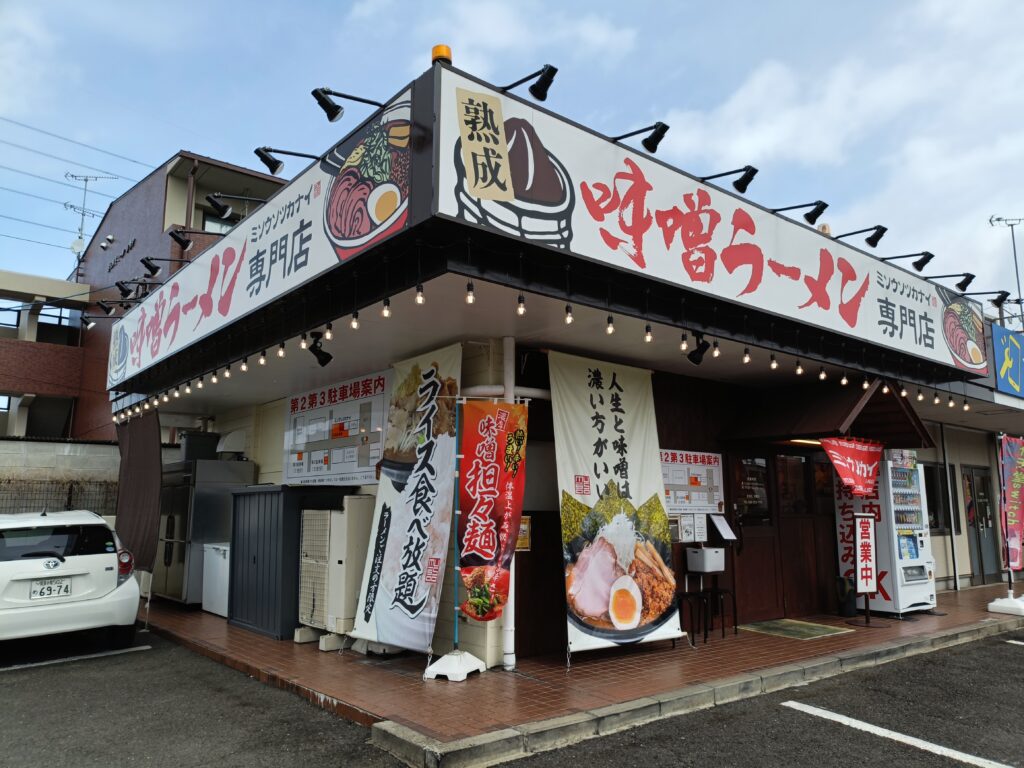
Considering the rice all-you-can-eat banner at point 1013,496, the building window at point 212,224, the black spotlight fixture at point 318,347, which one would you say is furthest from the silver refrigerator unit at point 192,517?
the rice all-you-can-eat banner at point 1013,496

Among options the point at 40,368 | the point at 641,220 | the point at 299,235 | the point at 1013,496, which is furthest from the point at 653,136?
the point at 40,368

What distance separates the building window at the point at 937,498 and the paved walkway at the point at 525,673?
4.53 metres

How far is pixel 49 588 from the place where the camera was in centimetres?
707

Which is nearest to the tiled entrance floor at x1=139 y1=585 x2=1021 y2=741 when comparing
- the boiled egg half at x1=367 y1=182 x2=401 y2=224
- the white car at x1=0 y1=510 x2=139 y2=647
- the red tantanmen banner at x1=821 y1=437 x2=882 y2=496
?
the white car at x1=0 y1=510 x2=139 y2=647

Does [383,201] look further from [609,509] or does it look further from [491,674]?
[491,674]

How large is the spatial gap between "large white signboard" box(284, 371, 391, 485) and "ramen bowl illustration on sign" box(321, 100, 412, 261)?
2959 millimetres

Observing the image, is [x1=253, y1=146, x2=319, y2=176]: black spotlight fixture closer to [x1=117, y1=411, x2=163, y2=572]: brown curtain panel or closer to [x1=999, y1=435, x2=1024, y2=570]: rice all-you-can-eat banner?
[x1=117, y1=411, x2=163, y2=572]: brown curtain panel

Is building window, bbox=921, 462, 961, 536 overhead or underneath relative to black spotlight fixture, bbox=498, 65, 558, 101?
underneath

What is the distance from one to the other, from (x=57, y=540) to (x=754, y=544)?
847cm

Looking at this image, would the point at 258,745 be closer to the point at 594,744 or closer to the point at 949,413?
the point at 594,744

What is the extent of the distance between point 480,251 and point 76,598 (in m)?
5.81

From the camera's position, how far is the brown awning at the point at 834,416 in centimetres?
854

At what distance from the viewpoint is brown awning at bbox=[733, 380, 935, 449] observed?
28.0 ft

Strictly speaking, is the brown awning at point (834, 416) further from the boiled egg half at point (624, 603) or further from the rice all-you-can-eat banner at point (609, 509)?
the boiled egg half at point (624, 603)
